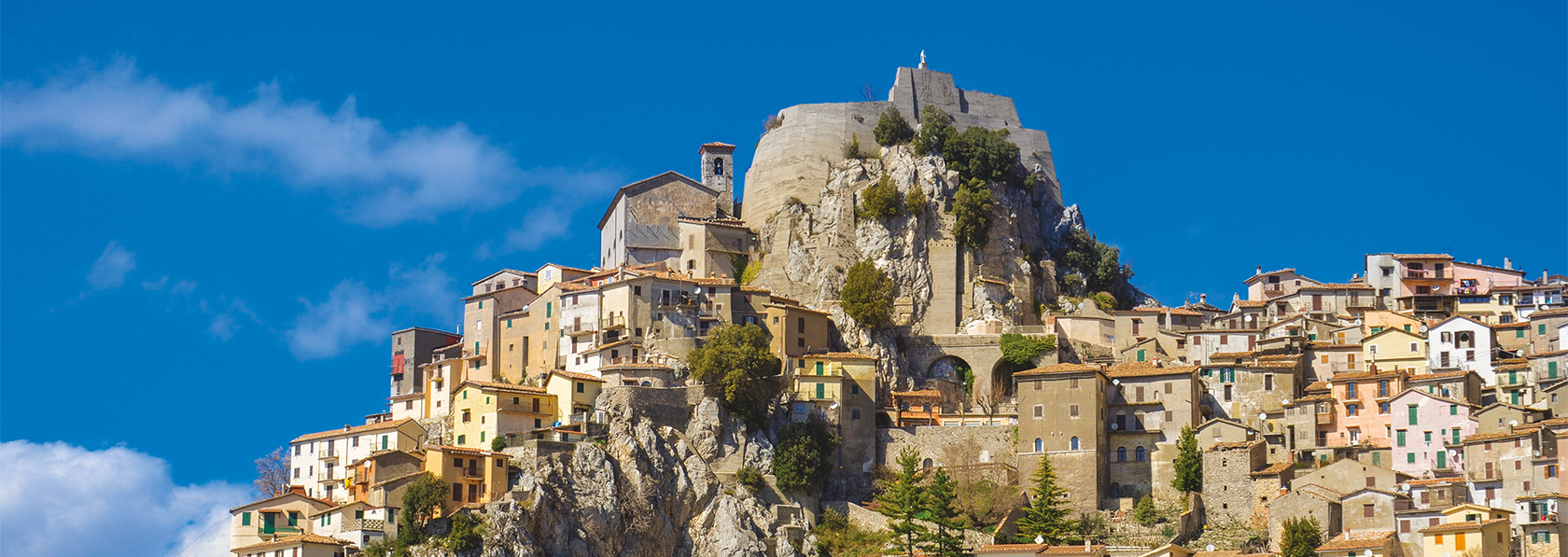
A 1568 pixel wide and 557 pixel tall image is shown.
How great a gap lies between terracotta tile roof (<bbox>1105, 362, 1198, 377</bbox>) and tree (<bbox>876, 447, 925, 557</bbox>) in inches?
365

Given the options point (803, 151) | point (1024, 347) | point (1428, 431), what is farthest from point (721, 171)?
point (1428, 431)

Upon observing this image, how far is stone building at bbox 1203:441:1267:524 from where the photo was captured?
77438 millimetres

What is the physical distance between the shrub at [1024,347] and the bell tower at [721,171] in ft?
66.8

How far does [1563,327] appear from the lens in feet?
280

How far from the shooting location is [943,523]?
76125mm

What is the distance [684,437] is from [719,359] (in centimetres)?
341

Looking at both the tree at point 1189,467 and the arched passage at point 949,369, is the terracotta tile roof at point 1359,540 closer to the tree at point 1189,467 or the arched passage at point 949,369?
the tree at point 1189,467

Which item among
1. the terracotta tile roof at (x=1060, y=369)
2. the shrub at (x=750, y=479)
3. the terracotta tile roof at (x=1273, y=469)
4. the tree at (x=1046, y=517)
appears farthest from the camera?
the terracotta tile roof at (x=1060, y=369)

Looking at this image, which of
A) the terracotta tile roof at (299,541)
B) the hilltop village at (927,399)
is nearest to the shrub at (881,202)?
the hilltop village at (927,399)

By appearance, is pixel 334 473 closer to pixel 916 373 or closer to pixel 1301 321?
pixel 916 373

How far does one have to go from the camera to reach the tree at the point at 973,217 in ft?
312

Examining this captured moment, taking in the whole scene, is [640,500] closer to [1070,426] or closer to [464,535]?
[464,535]

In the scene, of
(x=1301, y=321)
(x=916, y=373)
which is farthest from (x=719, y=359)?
(x=1301, y=321)

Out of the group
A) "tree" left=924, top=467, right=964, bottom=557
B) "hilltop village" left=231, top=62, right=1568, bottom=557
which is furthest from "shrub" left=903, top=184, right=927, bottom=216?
"tree" left=924, top=467, right=964, bottom=557
